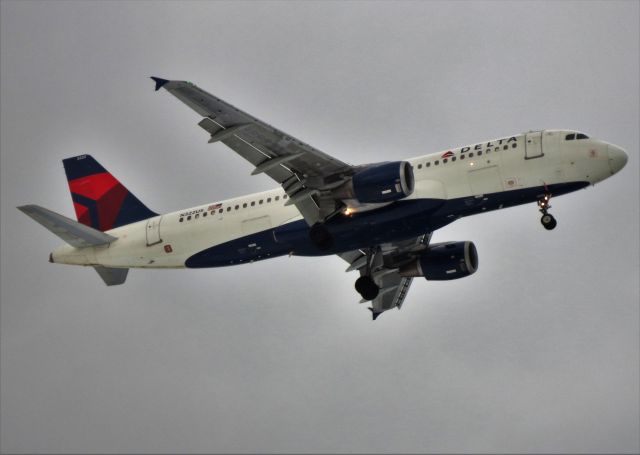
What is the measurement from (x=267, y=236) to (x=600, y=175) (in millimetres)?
17745

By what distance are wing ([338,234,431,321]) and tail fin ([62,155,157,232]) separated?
12.4 m

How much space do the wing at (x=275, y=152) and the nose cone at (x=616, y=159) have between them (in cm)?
1296

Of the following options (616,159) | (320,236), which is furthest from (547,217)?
(320,236)

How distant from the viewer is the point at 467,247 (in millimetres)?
71688

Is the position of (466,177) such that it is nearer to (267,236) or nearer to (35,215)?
(267,236)

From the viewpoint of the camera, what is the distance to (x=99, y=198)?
74750 millimetres

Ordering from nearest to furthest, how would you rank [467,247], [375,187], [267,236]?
[375,187] → [267,236] → [467,247]

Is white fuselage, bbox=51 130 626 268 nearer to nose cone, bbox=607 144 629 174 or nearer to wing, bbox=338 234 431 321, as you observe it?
nose cone, bbox=607 144 629 174

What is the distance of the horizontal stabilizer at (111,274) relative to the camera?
232 feet

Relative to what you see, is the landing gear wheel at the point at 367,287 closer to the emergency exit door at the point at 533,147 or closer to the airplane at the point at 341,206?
the airplane at the point at 341,206

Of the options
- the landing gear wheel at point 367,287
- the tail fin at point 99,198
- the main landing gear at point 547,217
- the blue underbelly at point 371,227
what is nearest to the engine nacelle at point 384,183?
the blue underbelly at point 371,227

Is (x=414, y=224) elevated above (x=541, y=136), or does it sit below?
below

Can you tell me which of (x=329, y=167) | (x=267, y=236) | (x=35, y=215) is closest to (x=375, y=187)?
(x=329, y=167)

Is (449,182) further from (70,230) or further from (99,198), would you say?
(99,198)
